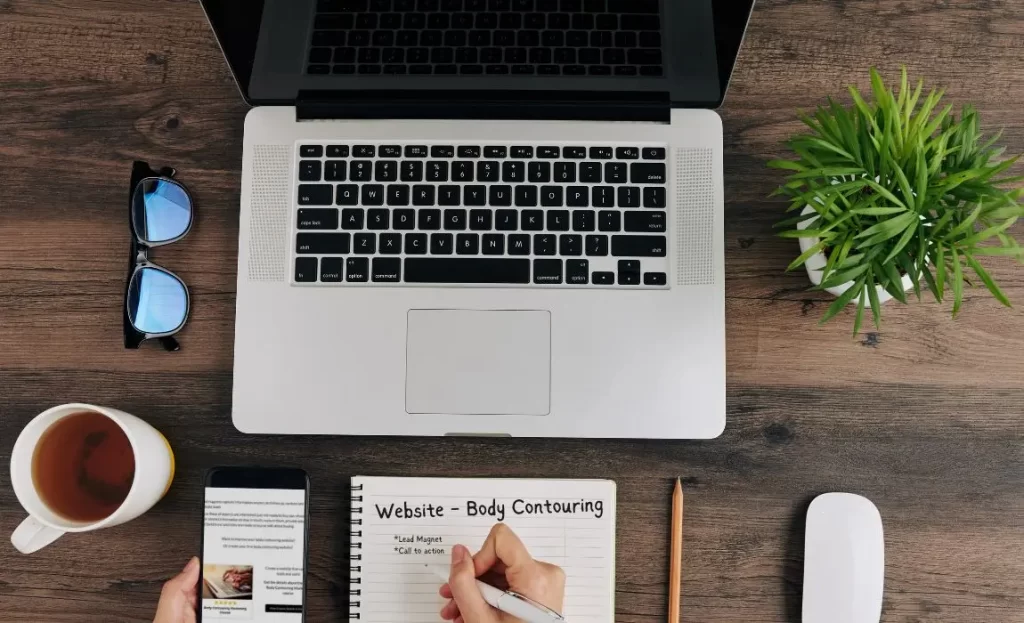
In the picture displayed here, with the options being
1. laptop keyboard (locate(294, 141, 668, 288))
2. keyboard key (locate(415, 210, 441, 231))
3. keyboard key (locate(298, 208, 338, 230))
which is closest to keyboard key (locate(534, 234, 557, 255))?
laptop keyboard (locate(294, 141, 668, 288))

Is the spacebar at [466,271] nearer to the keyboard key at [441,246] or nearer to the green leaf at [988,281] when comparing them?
the keyboard key at [441,246]

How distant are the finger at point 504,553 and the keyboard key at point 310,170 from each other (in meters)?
0.41

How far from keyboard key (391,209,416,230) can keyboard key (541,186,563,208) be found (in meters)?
0.14

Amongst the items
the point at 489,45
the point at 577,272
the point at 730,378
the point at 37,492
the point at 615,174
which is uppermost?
the point at 489,45

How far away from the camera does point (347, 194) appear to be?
29.9 inches

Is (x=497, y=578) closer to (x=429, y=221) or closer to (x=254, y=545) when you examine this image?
(x=254, y=545)

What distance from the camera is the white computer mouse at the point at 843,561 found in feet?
2.32

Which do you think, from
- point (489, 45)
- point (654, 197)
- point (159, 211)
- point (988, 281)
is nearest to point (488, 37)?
point (489, 45)

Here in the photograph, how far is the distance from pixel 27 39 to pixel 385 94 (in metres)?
0.44

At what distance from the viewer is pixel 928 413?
75 centimetres

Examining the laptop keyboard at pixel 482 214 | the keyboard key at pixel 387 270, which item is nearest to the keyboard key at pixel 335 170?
the laptop keyboard at pixel 482 214

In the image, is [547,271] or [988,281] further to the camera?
[547,271]

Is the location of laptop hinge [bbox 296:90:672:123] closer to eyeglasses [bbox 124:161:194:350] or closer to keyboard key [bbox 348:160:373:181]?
keyboard key [bbox 348:160:373:181]

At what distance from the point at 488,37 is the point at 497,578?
1.83 ft
